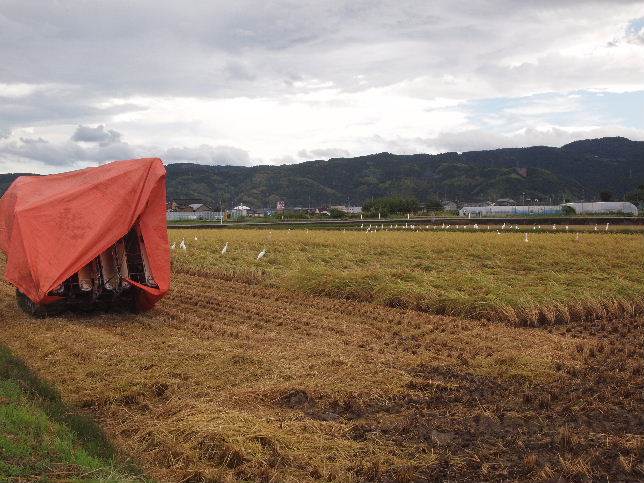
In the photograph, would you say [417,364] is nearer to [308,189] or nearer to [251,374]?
[251,374]

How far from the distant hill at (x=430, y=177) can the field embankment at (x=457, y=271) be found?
383 ft

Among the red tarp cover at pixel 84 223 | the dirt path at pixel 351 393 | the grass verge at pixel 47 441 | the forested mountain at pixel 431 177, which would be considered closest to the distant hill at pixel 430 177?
the forested mountain at pixel 431 177

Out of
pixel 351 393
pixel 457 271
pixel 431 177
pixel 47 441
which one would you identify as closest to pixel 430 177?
pixel 431 177

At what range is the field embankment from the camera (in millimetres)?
14258

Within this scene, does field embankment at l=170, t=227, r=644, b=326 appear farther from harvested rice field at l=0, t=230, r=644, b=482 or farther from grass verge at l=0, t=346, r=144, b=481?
grass verge at l=0, t=346, r=144, b=481

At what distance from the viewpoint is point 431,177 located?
16188cm

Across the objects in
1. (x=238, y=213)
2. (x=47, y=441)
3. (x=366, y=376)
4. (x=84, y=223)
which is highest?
(x=84, y=223)

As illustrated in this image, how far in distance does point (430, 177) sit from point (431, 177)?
10.3 inches

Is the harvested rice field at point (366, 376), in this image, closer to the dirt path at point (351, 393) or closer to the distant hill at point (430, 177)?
the dirt path at point (351, 393)

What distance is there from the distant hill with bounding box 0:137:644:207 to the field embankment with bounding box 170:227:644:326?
383ft

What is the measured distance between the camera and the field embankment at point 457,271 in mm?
14258

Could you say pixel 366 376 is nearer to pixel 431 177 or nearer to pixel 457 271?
pixel 457 271

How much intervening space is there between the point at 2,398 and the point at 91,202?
6.48m

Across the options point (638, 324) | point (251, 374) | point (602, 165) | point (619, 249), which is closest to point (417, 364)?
point (251, 374)
